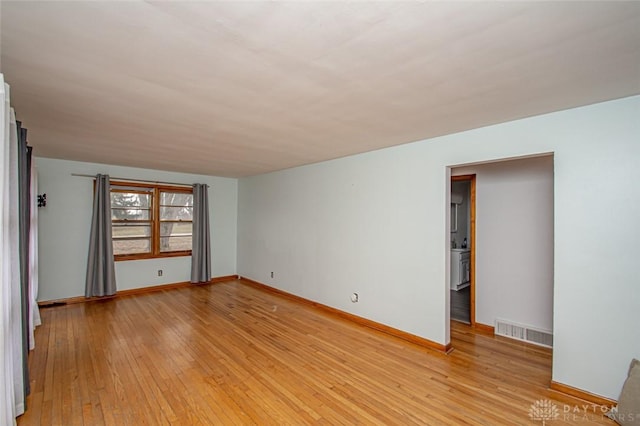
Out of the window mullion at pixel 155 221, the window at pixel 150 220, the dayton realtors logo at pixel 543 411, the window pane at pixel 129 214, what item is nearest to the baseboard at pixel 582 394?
the dayton realtors logo at pixel 543 411

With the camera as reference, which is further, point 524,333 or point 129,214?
point 129,214

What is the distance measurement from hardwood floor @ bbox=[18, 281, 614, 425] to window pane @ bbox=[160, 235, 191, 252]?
6.35ft

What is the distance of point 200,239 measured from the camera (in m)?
6.19

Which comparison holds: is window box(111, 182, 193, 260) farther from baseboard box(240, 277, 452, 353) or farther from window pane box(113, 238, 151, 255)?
baseboard box(240, 277, 452, 353)

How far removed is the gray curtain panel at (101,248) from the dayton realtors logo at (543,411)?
6197mm

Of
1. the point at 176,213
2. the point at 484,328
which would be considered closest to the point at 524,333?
the point at 484,328

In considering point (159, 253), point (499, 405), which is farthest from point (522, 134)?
point (159, 253)

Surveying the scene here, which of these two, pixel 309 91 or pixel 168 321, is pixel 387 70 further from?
pixel 168 321

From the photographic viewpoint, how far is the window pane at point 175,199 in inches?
234

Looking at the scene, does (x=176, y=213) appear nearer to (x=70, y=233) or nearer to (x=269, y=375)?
(x=70, y=233)

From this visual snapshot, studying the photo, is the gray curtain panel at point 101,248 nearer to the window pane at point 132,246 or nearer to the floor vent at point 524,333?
the window pane at point 132,246

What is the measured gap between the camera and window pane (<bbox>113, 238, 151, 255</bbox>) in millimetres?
5405

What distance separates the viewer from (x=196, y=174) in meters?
6.28

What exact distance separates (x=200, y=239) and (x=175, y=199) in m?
1.03
